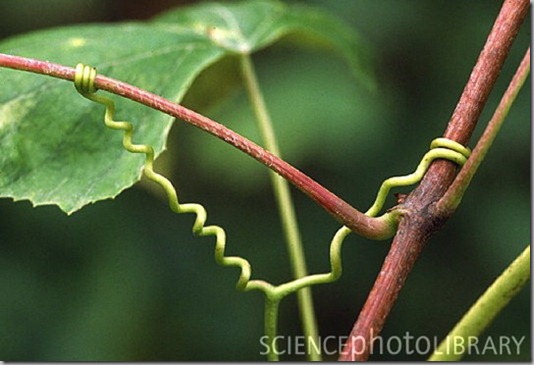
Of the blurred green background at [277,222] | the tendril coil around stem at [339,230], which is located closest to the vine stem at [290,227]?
the tendril coil around stem at [339,230]

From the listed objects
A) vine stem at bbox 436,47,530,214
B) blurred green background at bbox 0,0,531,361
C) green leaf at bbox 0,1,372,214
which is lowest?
vine stem at bbox 436,47,530,214

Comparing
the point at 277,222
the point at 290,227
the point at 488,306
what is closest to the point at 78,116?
the point at 290,227

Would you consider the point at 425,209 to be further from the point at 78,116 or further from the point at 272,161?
the point at 78,116

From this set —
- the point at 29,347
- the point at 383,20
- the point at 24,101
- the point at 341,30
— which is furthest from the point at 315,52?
the point at 24,101

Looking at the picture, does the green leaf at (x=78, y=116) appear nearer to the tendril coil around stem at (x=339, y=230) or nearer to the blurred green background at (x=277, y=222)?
the tendril coil around stem at (x=339, y=230)

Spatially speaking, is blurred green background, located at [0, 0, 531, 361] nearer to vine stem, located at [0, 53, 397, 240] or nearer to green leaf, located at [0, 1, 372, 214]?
green leaf, located at [0, 1, 372, 214]

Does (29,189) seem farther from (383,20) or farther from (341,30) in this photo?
(383,20)

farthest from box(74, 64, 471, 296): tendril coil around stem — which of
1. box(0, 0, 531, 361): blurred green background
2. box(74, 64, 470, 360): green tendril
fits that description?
box(0, 0, 531, 361): blurred green background
